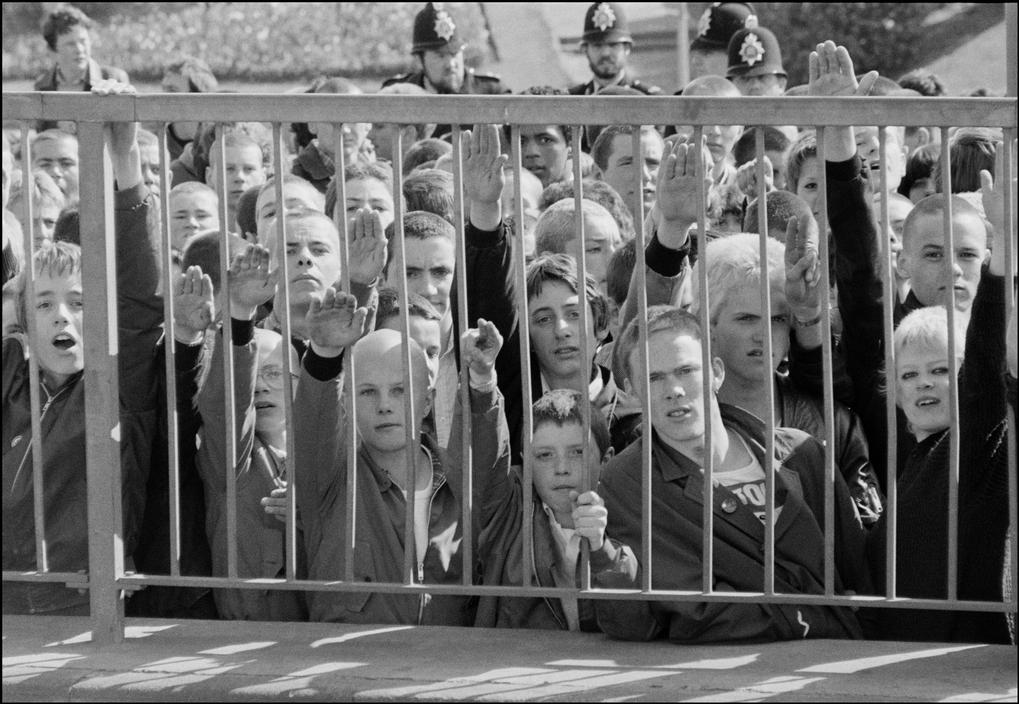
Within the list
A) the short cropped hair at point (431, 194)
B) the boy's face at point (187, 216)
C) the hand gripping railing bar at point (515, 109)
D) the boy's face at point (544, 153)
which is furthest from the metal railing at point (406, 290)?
the boy's face at point (544, 153)

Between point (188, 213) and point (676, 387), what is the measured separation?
2.54 metres

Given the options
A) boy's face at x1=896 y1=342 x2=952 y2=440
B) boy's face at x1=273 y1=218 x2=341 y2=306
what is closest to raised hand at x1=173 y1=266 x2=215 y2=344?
boy's face at x1=273 y1=218 x2=341 y2=306

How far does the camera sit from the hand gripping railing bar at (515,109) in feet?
13.1

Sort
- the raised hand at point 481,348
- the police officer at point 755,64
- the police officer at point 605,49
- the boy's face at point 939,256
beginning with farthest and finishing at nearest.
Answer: the police officer at point 605,49, the police officer at point 755,64, the boy's face at point 939,256, the raised hand at point 481,348

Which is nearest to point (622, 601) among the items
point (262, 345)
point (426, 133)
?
point (262, 345)

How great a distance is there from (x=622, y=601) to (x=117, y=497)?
1.33 m

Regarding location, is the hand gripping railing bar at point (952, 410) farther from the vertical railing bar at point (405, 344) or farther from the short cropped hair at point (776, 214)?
the vertical railing bar at point (405, 344)

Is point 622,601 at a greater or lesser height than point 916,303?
lesser

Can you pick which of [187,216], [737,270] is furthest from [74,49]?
[737,270]

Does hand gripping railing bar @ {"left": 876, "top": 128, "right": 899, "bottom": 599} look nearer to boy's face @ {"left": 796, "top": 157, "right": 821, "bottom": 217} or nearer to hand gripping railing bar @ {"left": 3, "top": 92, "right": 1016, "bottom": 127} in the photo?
hand gripping railing bar @ {"left": 3, "top": 92, "right": 1016, "bottom": 127}

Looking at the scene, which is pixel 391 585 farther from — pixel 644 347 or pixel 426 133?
pixel 426 133

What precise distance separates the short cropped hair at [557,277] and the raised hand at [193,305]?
0.99m

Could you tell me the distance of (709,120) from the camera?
4.03 metres

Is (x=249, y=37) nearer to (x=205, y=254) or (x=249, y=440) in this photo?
(x=205, y=254)
